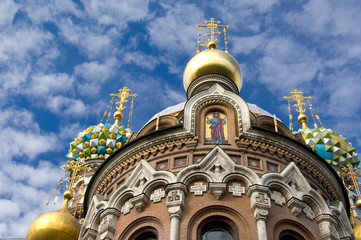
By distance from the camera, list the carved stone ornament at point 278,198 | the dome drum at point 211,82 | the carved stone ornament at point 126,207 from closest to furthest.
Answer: the carved stone ornament at point 278,198 → the carved stone ornament at point 126,207 → the dome drum at point 211,82

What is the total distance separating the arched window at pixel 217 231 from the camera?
955cm

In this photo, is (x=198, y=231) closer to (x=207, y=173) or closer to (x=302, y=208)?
(x=207, y=173)

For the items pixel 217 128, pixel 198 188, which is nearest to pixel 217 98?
pixel 217 128

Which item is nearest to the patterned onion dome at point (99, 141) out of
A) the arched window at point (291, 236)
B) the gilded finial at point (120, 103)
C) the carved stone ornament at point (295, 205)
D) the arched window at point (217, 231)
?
the gilded finial at point (120, 103)

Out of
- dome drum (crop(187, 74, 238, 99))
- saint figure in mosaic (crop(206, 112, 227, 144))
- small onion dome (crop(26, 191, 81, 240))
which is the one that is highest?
dome drum (crop(187, 74, 238, 99))

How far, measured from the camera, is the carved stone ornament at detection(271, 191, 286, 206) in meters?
10.0

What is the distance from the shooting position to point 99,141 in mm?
25188

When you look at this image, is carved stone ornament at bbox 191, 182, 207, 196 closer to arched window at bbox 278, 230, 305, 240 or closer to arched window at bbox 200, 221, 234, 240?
arched window at bbox 200, 221, 234, 240

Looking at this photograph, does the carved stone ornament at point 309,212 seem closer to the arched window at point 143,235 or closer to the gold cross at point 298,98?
the arched window at point 143,235

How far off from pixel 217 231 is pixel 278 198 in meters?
1.43

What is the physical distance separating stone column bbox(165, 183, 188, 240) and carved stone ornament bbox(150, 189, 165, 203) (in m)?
0.16

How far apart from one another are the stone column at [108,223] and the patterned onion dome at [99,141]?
45.3ft

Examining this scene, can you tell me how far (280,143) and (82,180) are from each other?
1396 cm

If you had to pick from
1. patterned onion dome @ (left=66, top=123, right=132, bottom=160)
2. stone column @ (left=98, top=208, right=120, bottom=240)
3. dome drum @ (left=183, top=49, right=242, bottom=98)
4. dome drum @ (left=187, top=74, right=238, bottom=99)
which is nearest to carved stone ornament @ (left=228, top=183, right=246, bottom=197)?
stone column @ (left=98, top=208, right=120, bottom=240)
